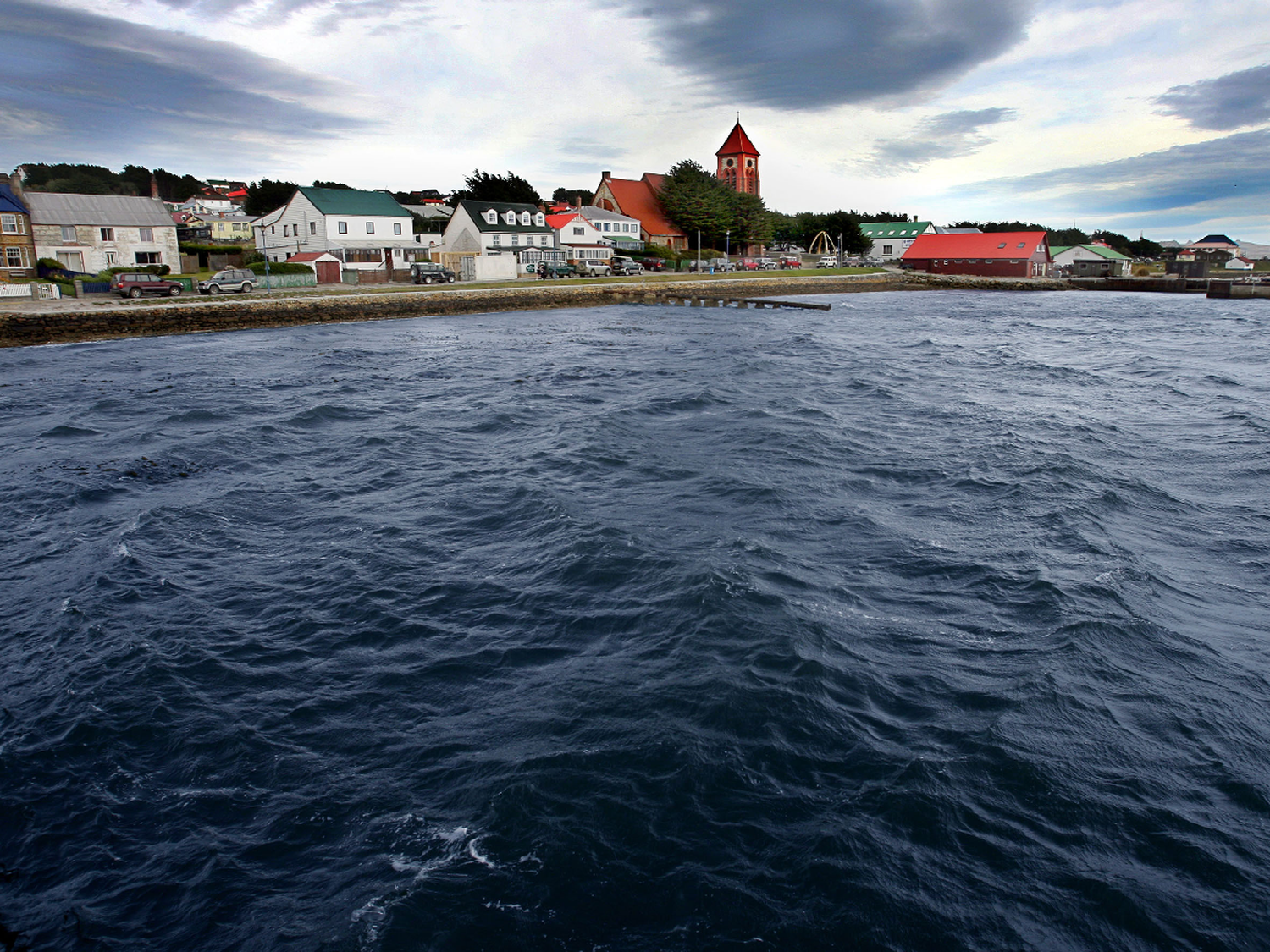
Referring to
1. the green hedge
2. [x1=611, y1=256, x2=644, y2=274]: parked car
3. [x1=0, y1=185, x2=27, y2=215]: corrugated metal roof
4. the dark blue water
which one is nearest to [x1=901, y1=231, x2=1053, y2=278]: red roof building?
[x1=611, y1=256, x2=644, y2=274]: parked car

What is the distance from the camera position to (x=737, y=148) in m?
118

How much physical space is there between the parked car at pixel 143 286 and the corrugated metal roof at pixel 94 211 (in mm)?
16615

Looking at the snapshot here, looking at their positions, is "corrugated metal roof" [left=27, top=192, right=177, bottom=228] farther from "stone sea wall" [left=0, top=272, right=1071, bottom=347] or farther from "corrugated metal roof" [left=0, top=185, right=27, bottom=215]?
"stone sea wall" [left=0, top=272, right=1071, bottom=347]

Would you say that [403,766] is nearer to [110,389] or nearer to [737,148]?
[110,389]

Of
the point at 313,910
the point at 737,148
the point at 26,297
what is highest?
the point at 737,148

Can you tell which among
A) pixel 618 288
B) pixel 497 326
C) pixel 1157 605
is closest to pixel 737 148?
pixel 618 288

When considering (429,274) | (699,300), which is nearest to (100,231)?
(429,274)

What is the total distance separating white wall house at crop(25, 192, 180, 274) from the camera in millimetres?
59156

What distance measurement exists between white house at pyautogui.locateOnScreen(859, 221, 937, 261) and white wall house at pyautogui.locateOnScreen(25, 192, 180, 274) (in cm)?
10249

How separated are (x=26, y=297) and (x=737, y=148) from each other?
319ft

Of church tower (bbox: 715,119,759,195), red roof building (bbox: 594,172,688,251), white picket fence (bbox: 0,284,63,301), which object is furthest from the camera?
church tower (bbox: 715,119,759,195)

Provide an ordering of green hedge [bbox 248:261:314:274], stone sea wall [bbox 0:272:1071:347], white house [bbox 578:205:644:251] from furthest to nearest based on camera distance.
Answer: white house [bbox 578:205:644:251] < green hedge [bbox 248:261:314:274] < stone sea wall [bbox 0:272:1071:347]

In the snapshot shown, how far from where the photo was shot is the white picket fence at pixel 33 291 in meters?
42.4

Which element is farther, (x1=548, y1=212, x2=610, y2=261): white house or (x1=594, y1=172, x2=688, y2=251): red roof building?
(x1=594, y1=172, x2=688, y2=251): red roof building
